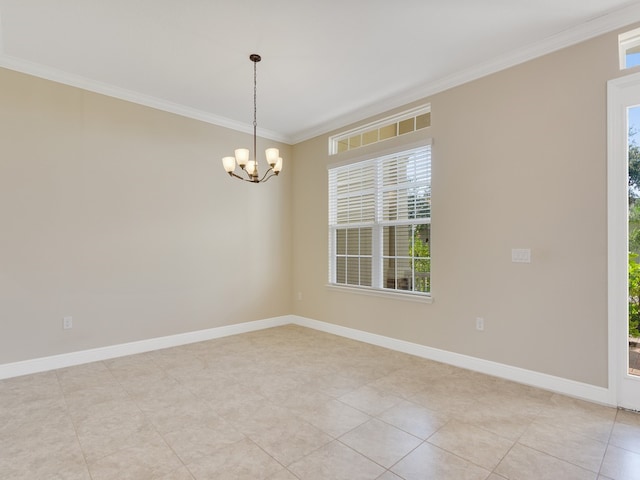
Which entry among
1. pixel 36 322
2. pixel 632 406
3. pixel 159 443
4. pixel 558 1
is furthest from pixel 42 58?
pixel 632 406

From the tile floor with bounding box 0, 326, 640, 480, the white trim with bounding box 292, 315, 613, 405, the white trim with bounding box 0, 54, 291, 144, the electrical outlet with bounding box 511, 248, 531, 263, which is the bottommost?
the tile floor with bounding box 0, 326, 640, 480

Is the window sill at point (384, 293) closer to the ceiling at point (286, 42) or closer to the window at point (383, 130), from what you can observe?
the window at point (383, 130)

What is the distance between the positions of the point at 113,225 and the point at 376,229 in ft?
10.3

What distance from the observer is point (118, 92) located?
376cm

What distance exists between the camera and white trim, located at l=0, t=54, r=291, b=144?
321cm

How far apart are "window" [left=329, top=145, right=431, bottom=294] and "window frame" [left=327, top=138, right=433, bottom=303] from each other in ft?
0.04

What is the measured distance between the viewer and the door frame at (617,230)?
2.54 meters

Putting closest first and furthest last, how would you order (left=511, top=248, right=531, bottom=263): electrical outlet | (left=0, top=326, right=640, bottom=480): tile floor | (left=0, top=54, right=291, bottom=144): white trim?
(left=0, top=326, right=640, bottom=480): tile floor, (left=511, top=248, right=531, bottom=263): electrical outlet, (left=0, top=54, right=291, bottom=144): white trim

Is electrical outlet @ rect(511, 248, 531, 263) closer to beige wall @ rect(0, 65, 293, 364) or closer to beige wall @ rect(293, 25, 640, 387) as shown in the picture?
beige wall @ rect(293, 25, 640, 387)

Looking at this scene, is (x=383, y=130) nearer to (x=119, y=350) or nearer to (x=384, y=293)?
(x=384, y=293)

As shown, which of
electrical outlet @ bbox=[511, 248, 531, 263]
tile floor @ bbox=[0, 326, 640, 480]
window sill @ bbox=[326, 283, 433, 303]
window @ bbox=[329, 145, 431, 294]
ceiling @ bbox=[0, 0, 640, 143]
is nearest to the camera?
tile floor @ bbox=[0, 326, 640, 480]

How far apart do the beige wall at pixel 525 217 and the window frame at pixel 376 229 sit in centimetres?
14

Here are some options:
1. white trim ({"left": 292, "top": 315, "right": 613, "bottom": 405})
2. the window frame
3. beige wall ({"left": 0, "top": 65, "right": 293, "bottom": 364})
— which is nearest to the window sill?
the window frame

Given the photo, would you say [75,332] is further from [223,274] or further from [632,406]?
[632,406]
